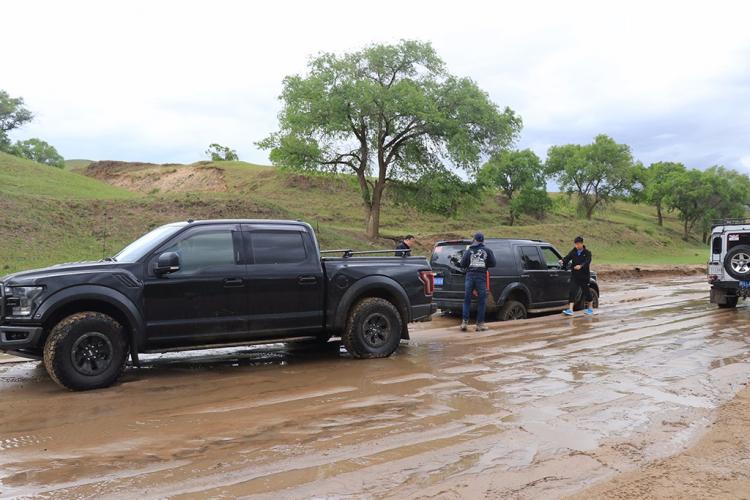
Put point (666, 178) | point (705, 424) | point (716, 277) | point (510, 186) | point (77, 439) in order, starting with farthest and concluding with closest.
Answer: point (666, 178), point (510, 186), point (716, 277), point (705, 424), point (77, 439)

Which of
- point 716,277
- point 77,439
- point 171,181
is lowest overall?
point 77,439

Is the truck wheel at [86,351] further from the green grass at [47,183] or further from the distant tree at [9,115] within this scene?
the distant tree at [9,115]

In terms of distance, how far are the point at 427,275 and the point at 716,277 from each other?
8788mm

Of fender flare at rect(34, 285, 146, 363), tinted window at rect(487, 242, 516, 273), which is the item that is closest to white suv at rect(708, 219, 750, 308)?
tinted window at rect(487, 242, 516, 273)

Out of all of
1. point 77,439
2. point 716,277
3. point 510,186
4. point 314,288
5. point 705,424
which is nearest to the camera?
point 77,439

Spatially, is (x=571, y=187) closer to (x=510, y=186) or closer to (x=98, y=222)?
(x=510, y=186)

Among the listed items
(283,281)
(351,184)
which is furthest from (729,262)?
(351,184)

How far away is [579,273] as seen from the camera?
13523mm

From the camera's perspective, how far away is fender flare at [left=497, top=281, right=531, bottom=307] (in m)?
12.6

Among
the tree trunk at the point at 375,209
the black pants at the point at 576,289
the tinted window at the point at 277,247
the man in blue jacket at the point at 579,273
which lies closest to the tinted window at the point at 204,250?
the tinted window at the point at 277,247

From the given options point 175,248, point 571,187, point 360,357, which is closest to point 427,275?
point 360,357

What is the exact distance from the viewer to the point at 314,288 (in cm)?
829

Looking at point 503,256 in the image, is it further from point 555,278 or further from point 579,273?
point 579,273

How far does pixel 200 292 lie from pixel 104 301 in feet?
3.57
